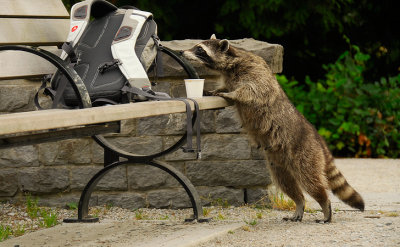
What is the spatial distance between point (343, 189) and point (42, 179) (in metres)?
2.28

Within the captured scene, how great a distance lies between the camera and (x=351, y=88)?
27.7 feet

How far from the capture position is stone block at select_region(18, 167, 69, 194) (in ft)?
17.6

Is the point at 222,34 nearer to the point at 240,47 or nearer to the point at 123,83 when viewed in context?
the point at 240,47

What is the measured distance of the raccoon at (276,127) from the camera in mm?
4691

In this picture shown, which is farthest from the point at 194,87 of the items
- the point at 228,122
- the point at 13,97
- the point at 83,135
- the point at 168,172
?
the point at 13,97

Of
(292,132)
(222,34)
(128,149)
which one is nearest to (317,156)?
(292,132)

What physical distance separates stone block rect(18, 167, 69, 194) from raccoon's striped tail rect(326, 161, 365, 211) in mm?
2016

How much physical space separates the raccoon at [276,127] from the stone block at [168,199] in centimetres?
85

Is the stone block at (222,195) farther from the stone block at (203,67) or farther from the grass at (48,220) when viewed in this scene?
the grass at (48,220)

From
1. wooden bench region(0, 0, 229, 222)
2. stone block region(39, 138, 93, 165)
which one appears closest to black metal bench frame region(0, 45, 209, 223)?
wooden bench region(0, 0, 229, 222)

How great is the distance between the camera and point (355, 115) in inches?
327

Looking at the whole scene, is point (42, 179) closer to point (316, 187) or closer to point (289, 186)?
point (289, 186)

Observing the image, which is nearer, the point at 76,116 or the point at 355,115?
the point at 76,116

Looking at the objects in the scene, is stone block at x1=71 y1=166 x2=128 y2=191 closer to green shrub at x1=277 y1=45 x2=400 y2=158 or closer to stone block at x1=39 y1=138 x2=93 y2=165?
→ stone block at x1=39 y1=138 x2=93 y2=165
